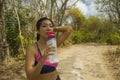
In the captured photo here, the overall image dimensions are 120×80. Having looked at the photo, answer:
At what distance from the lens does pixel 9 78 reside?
28.3 ft

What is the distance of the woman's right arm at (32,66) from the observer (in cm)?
244

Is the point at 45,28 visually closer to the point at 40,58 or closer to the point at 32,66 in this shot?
the point at 40,58

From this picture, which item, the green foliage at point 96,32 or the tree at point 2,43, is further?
the green foliage at point 96,32

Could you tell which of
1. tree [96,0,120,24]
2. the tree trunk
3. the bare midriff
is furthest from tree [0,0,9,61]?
tree [96,0,120,24]

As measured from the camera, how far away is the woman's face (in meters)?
2.73

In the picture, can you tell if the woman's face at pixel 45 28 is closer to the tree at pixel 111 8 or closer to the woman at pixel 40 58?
the woman at pixel 40 58

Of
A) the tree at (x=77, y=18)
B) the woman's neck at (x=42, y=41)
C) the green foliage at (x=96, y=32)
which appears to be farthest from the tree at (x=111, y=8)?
the woman's neck at (x=42, y=41)

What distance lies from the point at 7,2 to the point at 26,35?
2.27m

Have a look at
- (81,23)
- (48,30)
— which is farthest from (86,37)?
(48,30)

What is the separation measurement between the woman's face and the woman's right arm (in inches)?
6.5

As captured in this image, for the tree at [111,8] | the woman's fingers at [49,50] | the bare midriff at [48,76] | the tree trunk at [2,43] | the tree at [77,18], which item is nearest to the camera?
the woman's fingers at [49,50]

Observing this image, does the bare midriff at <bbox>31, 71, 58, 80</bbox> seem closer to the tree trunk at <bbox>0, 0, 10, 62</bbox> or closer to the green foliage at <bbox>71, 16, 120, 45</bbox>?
the tree trunk at <bbox>0, 0, 10, 62</bbox>

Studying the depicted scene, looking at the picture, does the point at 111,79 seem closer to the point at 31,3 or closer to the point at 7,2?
the point at 7,2

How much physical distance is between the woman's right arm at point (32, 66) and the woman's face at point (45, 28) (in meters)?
0.17
